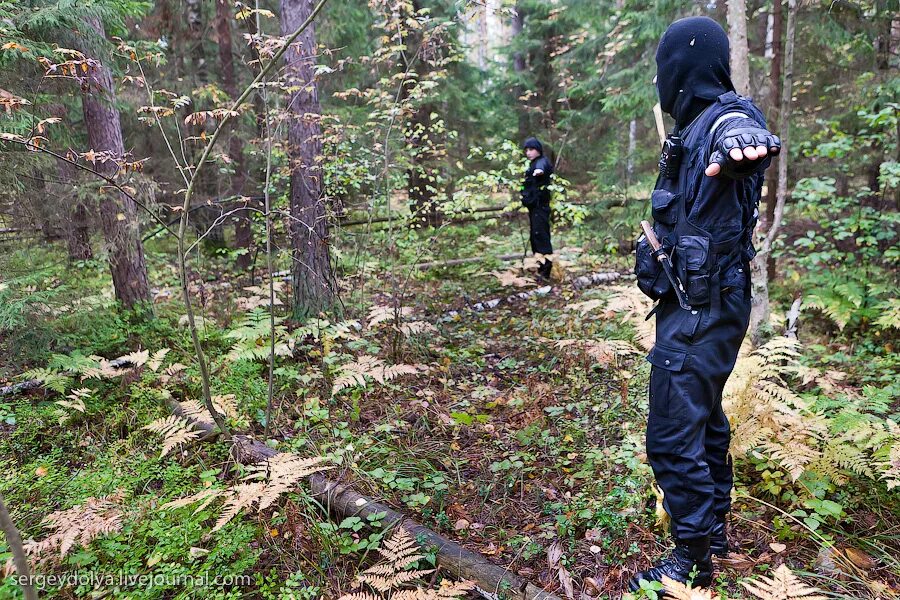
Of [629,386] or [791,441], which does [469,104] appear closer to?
[629,386]

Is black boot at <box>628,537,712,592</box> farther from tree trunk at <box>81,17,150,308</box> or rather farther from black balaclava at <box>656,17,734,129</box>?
tree trunk at <box>81,17,150,308</box>

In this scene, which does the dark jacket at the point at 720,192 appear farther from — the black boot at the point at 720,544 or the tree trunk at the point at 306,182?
the tree trunk at the point at 306,182

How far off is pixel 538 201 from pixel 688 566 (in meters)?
6.80

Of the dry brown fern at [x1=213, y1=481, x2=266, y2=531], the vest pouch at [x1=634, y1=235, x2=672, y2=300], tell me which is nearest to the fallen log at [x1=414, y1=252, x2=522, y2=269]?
the dry brown fern at [x1=213, y1=481, x2=266, y2=531]

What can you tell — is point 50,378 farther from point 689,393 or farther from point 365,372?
point 689,393

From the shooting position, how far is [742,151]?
192 cm

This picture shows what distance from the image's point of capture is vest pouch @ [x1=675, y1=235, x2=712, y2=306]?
229cm

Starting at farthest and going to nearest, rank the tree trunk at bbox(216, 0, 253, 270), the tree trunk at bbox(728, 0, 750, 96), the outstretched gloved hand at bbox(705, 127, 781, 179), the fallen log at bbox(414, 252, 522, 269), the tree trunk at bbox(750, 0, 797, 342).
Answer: the tree trunk at bbox(216, 0, 253, 270) < the fallen log at bbox(414, 252, 522, 269) < the tree trunk at bbox(750, 0, 797, 342) < the tree trunk at bbox(728, 0, 750, 96) < the outstretched gloved hand at bbox(705, 127, 781, 179)

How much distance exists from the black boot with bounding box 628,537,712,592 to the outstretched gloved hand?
1755 millimetres

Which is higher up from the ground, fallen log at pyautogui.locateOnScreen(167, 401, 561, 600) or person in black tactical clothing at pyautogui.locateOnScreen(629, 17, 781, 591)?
person in black tactical clothing at pyautogui.locateOnScreen(629, 17, 781, 591)

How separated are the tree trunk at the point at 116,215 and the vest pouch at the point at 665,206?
18.8ft

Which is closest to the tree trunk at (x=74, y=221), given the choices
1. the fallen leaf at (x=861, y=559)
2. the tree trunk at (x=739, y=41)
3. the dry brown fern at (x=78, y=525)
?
the dry brown fern at (x=78, y=525)

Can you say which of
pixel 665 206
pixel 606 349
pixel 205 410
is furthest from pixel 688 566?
pixel 205 410

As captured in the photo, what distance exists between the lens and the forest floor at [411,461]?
274 centimetres
